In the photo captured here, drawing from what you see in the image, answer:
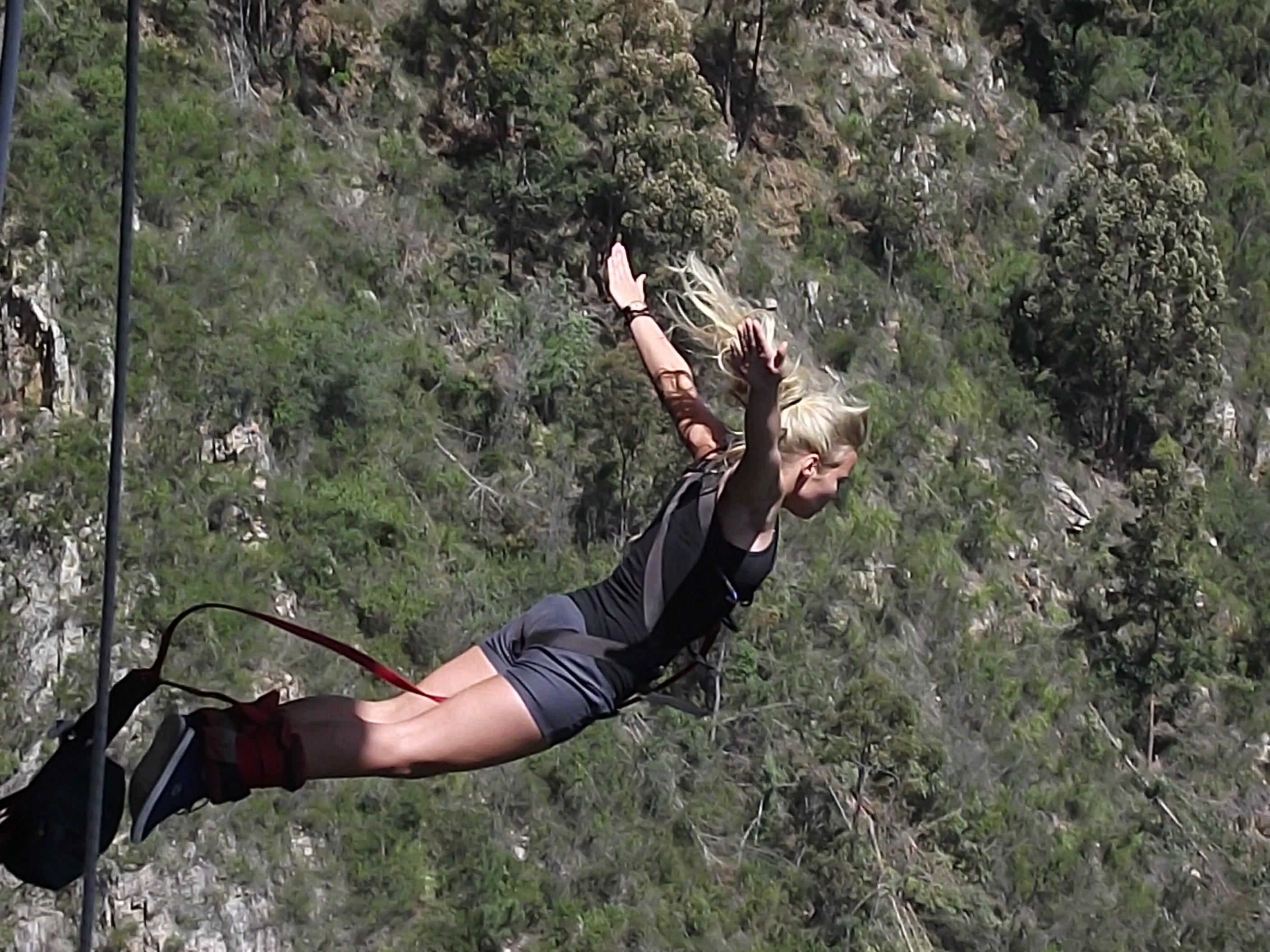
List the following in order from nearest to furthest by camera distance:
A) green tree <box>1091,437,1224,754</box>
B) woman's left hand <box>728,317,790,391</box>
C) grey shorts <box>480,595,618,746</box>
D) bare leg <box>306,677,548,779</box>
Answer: woman's left hand <box>728,317,790,391</box> < bare leg <box>306,677,548,779</box> < grey shorts <box>480,595,618,746</box> < green tree <box>1091,437,1224,754</box>

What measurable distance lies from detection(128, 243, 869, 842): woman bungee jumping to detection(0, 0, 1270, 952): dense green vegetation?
256 inches

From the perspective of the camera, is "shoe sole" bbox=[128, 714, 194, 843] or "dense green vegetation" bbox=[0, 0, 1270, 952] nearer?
"shoe sole" bbox=[128, 714, 194, 843]

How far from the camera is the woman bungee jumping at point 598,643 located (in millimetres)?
2758

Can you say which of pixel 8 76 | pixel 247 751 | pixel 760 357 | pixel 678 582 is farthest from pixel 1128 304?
pixel 8 76

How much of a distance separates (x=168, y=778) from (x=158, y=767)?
0.09ft

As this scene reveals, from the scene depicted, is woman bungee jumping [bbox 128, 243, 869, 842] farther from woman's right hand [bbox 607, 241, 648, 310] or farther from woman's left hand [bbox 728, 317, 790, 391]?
woman's right hand [bbox 607, 241, 648, 310]

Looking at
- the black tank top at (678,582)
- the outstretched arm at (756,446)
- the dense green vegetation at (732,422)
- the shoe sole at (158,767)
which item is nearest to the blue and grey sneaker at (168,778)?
the shoe sole at (158,767)

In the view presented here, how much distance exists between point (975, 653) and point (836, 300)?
3761 millimetres

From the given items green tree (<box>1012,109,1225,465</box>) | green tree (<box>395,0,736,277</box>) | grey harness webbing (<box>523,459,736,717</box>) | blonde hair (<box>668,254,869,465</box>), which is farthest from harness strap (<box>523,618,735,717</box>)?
green tree (<box>1012,109,1225,465</box>)

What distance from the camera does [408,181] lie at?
562 inches

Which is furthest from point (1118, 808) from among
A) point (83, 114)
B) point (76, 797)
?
point (76, 797)

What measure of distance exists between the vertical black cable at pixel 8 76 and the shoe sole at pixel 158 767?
42.1 inches

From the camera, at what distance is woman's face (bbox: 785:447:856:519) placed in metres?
3.10

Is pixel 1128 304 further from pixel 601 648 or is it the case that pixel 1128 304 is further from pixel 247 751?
pixel 247 751
